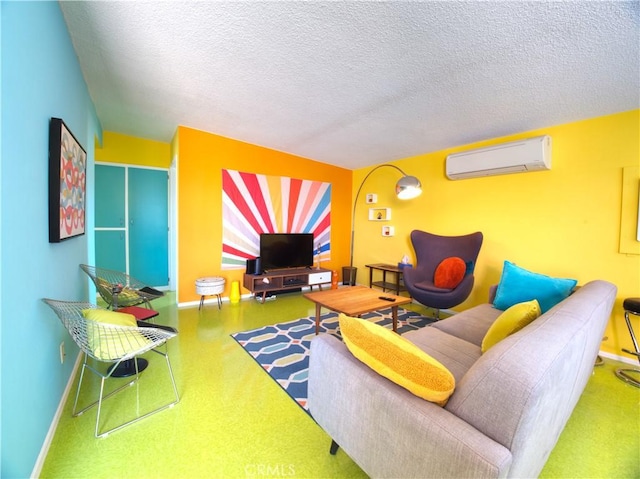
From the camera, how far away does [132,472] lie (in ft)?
4.12

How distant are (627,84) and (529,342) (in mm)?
2533

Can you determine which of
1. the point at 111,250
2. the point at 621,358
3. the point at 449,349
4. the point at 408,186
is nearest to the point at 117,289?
the point at 111,250

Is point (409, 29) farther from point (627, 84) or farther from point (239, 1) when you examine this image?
point (627, 84)

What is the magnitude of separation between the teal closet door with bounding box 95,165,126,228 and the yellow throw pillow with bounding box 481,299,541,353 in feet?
16.0

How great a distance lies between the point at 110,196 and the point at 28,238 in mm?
3428

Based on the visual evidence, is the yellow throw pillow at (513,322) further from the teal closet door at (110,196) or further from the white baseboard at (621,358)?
the teal closet door at (110,196)

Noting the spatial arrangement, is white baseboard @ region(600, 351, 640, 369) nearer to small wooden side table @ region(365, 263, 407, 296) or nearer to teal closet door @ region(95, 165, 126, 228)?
small wooden side table @ region(365, 263, 407, 296)

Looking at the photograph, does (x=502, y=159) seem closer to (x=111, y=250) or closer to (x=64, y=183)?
(x=64, y=183)

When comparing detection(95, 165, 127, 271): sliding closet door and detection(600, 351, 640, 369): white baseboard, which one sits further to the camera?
detection(95, 165, 127, 271): sliding closet door

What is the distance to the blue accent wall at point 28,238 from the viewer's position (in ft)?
3.29

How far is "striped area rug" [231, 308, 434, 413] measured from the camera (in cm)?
198

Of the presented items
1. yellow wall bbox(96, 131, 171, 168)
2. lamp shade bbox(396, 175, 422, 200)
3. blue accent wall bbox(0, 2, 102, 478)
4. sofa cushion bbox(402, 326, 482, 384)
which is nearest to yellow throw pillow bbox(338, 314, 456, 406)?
sofa cushion bbox(402, 326, 482, 384)

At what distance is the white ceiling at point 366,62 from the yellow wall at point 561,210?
0.29 m

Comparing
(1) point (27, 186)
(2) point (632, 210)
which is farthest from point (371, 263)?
(1) point (27, 186)
